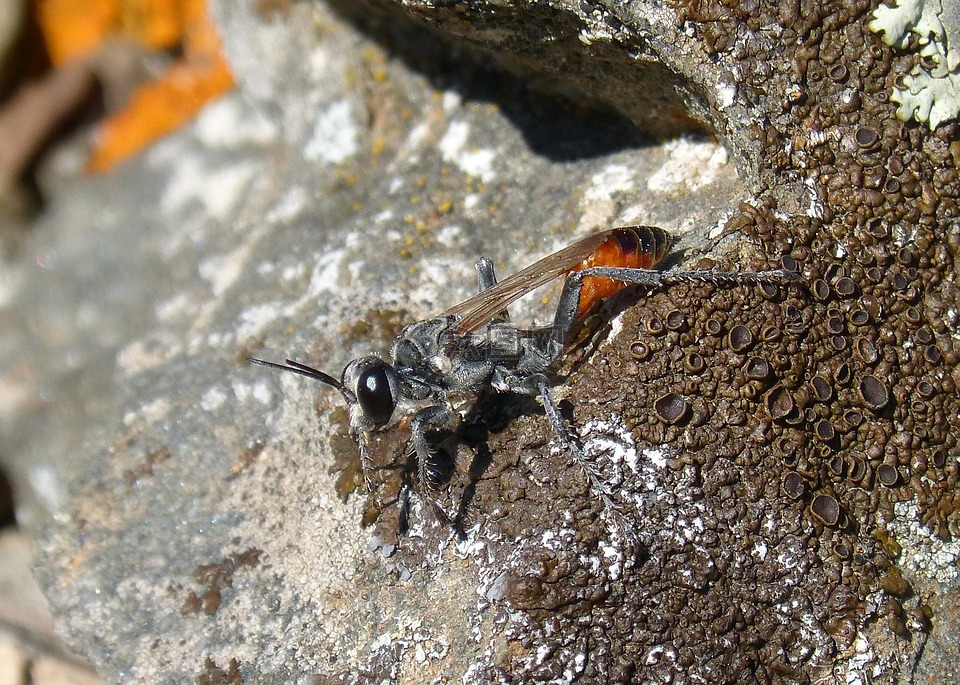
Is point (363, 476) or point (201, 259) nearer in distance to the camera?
point (363, 476)

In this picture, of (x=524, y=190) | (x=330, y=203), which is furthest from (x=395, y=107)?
(x=524, y=190)

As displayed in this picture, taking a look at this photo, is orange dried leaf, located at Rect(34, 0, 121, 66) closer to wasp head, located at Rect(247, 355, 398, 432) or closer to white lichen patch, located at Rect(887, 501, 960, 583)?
wasp head, located at Rect(247, 355, 398, 432)

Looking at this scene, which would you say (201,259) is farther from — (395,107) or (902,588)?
(902,588)

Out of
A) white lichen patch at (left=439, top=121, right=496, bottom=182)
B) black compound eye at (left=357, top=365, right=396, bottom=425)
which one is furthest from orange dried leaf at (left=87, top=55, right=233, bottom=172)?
black compound eye at (left=357, top=365, right=396, bottom=425)

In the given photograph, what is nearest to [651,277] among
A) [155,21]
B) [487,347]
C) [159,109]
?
[487,347]

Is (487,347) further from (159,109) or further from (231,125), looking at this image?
(159,109)

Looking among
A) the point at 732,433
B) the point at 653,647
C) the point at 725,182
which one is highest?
the point at 725,182

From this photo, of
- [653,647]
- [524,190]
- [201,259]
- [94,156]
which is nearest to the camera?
[653,647]
